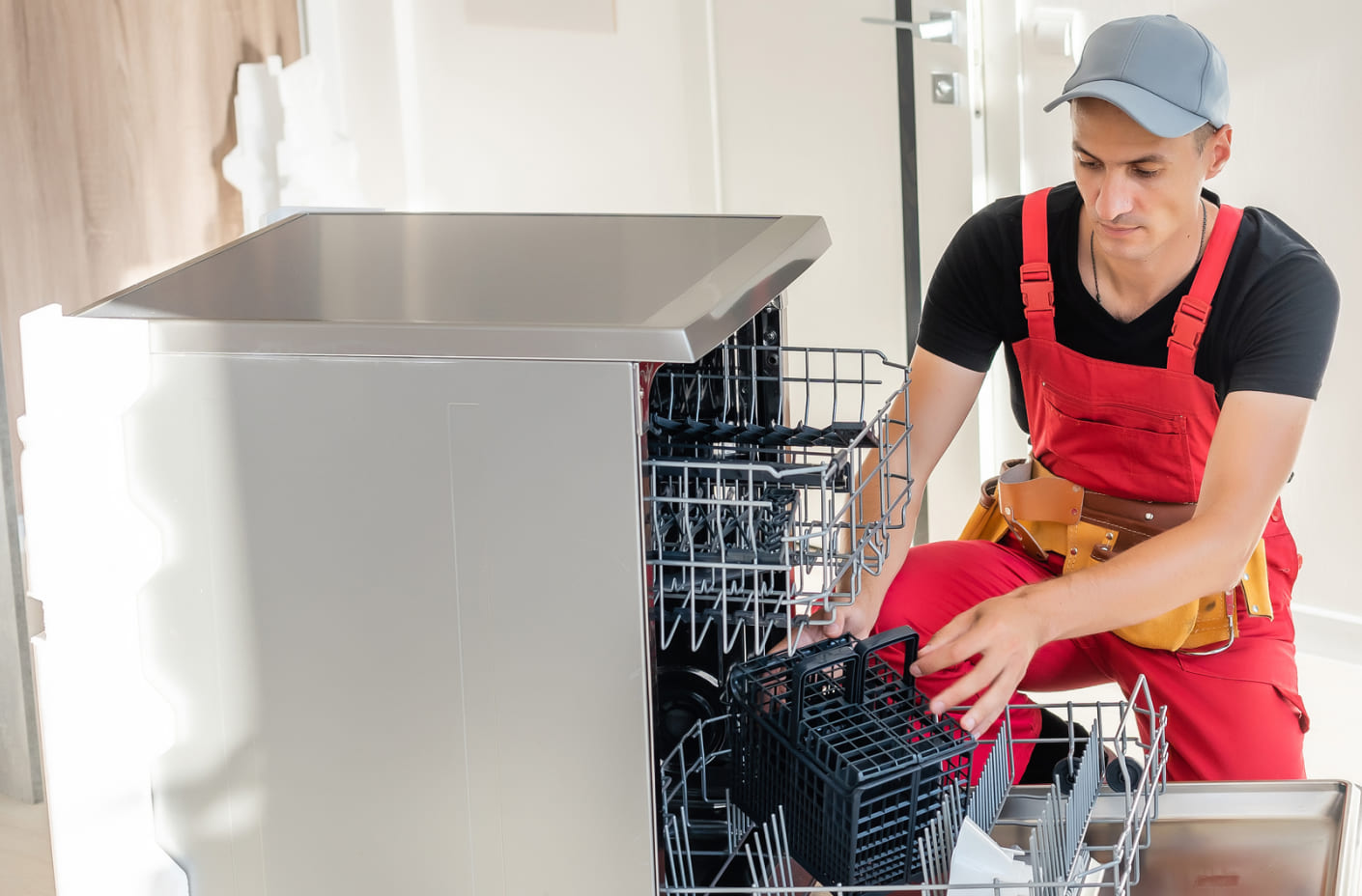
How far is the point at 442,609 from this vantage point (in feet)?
3.07

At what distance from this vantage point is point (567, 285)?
3.32 ft

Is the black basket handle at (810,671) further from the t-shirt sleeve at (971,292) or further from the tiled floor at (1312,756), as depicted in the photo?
the tiled floor at (1312,756)

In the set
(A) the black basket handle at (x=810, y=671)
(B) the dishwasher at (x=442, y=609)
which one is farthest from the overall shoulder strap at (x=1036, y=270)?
(A) the black basket handle at (x=810, y=671)

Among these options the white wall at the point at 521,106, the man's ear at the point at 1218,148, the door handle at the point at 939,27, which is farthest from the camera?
the door handle at the point at 939,27

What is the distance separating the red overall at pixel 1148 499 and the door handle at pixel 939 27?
1408mm

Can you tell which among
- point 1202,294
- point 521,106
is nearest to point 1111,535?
point 1202,294

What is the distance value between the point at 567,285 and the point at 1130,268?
851 mm

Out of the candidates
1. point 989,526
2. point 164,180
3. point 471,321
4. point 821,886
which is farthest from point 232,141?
point 821,886

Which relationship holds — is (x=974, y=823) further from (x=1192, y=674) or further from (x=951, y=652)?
(x=1192, y=674)

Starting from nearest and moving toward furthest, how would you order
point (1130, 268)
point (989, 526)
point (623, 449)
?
1. point (623, 449)
2. point (1130, 268)
3. point (989, 526)

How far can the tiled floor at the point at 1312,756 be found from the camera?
186cm

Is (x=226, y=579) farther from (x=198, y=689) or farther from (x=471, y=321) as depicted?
(x=471, y=321)

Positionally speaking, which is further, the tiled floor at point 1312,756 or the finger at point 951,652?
the tiled floor at point 1312,756

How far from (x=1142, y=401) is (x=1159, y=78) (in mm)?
412
